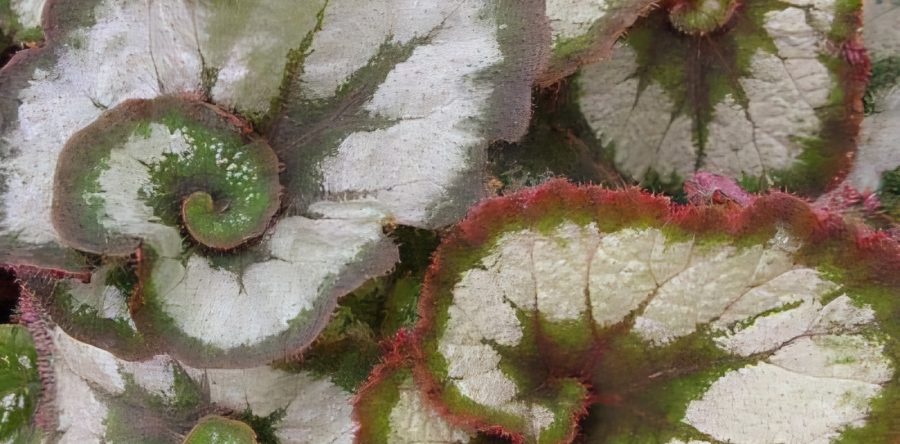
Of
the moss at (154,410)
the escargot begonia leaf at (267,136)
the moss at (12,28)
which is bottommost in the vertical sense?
the moss at (154,410)

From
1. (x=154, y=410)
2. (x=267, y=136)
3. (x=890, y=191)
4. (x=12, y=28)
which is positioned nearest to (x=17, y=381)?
(x=154, y=410)

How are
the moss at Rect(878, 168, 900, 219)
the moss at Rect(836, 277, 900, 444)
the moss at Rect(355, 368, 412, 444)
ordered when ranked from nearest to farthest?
the moss at Rect(836, 277, 900, 444)
the moss at Rect(355, 368, 412, 444)
the moss at Rect(878, 168, 900, 219)

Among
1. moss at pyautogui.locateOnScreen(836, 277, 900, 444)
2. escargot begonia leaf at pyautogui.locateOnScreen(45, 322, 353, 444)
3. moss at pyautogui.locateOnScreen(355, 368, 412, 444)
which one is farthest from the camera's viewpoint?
escargot begonia leaf at pyautogui.locateOnScreen(45, 322, 353, 444)

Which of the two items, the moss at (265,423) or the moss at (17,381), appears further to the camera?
the moss at (17,381)

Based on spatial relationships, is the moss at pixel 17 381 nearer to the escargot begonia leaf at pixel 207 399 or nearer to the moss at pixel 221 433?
the escargot begonia leaf at pixel 207 399

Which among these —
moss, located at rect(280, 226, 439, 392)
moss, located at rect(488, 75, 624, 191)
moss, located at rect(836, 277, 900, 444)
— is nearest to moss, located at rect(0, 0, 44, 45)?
moss, located at rect(280, 226, 439, 392)

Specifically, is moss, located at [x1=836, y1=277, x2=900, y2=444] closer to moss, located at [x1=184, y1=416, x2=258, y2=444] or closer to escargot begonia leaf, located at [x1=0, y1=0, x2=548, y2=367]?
escargot begonia leaf, located at [x1=0, y1=0, x2=548, y2=367]

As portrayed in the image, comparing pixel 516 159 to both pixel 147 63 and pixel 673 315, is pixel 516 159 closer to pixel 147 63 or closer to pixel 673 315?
pixel 673 315

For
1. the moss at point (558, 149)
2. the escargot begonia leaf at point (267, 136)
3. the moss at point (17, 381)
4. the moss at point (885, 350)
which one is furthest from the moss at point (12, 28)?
the moss at point (885, 350)
